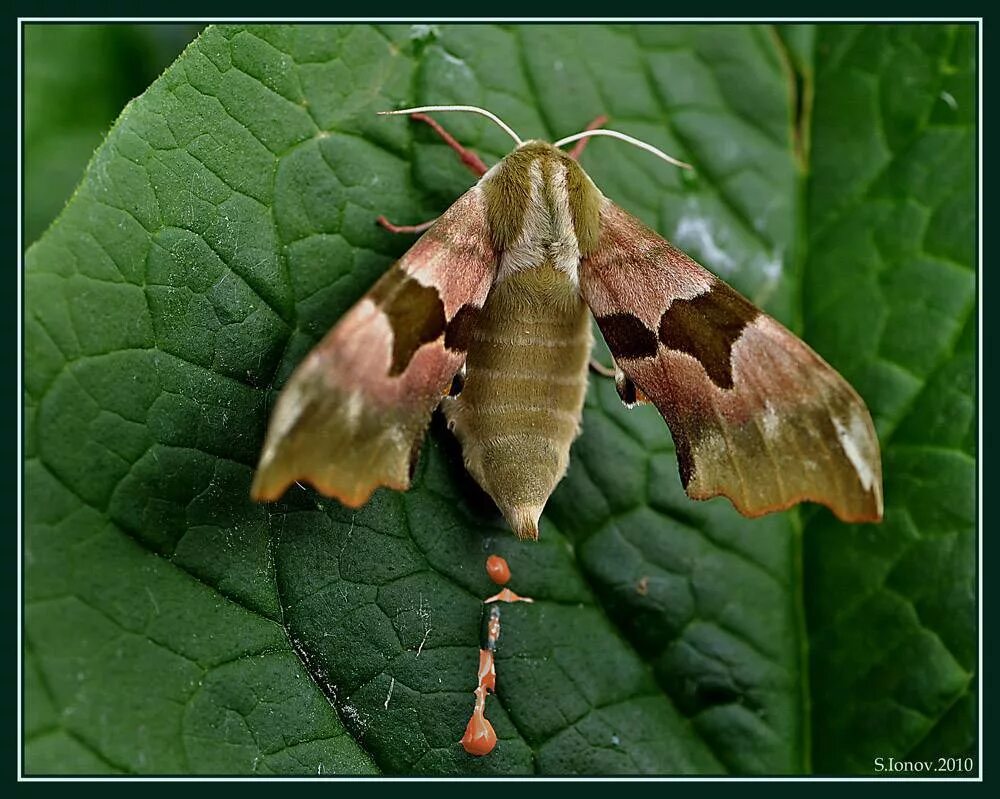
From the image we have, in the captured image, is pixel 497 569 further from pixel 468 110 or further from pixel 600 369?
pixel 468 110

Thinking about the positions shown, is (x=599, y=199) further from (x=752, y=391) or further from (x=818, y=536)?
(x=818, y=536)

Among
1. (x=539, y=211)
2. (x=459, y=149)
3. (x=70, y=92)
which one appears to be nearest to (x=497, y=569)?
(x=539, y=211)

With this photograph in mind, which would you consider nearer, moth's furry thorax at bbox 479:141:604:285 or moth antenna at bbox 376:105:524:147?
moth's furry thorax at bbox 479:141:604:285

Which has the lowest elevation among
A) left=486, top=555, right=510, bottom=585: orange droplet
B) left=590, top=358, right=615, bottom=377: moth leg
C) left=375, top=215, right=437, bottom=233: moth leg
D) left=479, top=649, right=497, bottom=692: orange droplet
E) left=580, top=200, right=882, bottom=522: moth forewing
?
left=479, top=649, right=497, bottom=692: orange droplet

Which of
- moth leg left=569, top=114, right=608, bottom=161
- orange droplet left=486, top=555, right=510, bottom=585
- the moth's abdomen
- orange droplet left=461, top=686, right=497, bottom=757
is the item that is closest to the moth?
the moth's abdomen

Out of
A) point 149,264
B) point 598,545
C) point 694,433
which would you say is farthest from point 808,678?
point 149,264

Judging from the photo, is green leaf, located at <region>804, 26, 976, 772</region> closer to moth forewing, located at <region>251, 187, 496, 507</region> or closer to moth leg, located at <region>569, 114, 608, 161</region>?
moth leg, located at <region>569, 114, 608, 161</region>
